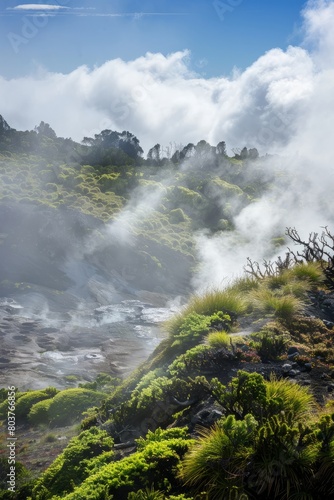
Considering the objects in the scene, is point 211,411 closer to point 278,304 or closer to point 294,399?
point 294,399

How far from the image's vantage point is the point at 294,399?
6.07m

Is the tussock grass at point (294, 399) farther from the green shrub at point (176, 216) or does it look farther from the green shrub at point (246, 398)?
the green shrub at point (176, 216)

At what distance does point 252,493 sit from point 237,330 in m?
6.13

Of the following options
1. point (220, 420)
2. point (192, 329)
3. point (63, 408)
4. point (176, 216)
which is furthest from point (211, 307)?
point (176, 216)

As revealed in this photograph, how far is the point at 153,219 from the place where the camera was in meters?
67.9

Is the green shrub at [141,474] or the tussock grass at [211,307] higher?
the tussock grass at [211,307]

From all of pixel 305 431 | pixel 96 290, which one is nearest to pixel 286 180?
pixel 96 290

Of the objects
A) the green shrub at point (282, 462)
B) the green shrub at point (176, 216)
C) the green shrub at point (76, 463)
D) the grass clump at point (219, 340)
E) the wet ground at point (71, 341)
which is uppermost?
the green shrub at point (176, 216)

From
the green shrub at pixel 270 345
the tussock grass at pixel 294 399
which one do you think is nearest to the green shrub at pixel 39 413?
the green shrub at pixel 270 345

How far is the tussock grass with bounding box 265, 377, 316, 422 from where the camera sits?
19.2 ft

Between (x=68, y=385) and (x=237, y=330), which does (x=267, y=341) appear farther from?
(x=68, y=385)

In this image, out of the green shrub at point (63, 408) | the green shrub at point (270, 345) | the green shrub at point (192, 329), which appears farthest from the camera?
the green shrub at point (63, 408)

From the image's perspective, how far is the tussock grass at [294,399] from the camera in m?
5.85

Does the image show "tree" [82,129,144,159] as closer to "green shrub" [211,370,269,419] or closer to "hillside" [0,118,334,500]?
"hillside" [0,118,334,500]
